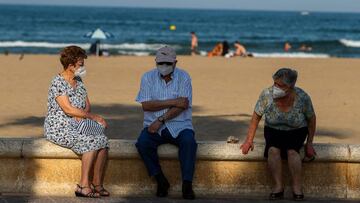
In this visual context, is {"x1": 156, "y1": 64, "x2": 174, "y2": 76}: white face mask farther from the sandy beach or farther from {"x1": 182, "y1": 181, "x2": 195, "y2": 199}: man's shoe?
the sandy beach

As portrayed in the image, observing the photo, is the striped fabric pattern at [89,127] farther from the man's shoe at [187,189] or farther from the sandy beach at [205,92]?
the sandy beach at [205,92]

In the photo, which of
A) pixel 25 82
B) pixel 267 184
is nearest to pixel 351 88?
pixel 25 82

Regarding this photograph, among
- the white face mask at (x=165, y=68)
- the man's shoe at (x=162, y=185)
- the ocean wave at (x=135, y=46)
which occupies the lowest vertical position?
the ocean wave at (x=135, y=46)

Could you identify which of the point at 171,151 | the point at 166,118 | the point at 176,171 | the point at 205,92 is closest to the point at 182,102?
the point at 166,118

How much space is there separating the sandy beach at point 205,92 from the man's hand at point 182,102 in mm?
3557

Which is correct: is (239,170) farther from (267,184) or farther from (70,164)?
(70,164)

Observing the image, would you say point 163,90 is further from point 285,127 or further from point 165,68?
point 285,127

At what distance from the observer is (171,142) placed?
7.26 metres

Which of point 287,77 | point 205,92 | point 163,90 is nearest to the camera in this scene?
point 287,77

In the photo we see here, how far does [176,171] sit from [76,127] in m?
0.91

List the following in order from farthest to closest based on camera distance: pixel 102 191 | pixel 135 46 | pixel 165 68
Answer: pixel 135 46, pixel 165 68, pixel 102 191

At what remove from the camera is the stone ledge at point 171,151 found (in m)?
7.19

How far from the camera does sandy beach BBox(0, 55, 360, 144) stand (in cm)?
1185

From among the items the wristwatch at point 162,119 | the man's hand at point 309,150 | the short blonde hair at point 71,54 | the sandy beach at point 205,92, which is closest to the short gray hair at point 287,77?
the man's hand at point 309,150
